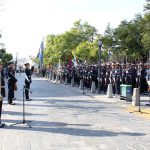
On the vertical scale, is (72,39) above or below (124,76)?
above

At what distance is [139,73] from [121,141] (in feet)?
44.0

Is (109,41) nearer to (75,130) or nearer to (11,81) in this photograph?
(11,81)

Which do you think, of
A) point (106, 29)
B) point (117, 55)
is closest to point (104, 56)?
point (117, 55)

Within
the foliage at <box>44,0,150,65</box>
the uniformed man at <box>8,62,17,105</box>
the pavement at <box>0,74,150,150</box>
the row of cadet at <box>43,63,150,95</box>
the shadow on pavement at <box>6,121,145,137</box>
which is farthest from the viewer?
the foliage at <box>44,0,150,65</box>

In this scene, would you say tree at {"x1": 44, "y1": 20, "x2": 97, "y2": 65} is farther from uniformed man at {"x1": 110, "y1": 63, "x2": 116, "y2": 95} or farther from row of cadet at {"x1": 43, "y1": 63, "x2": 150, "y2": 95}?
uniformed man at {"x1": 110, "y1": 63, "x2": 116, "y2": 95}

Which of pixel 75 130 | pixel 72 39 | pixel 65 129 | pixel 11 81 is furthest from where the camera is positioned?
pixel 72 39

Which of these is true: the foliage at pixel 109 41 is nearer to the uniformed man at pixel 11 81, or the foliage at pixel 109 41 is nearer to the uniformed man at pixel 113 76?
the uniformed man at pixel 113 76

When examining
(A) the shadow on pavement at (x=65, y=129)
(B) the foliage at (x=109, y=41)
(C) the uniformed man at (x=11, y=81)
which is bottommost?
(A) the shadow on pavement at (x=65, y=129)

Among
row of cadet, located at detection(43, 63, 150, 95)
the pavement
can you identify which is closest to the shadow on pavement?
the pavement

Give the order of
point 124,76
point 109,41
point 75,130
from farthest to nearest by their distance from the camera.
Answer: point 109,41
point 124,76
point 75,130

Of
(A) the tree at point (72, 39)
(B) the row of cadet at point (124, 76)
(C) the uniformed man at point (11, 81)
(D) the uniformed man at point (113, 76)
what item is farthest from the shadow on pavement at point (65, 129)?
(A) the tree at point (72, 39)

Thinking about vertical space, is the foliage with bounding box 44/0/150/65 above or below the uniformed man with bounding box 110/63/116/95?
above

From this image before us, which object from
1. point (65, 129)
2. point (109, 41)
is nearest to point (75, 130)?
point (65, 129)

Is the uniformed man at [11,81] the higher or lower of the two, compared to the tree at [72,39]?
lower
